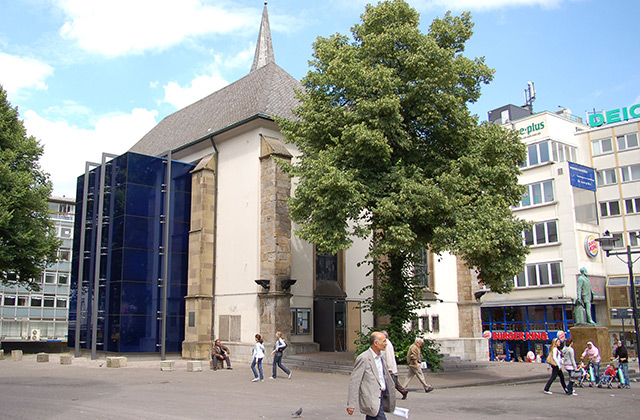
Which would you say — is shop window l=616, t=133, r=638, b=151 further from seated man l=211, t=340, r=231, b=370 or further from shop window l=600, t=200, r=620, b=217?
seated man l=211, t=340, r=231, b=370

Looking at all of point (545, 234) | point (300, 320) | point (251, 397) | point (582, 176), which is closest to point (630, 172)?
point (582, 176)

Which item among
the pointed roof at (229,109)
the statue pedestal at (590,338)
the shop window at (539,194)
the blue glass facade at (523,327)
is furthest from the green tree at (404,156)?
the blue glass facade at (523,327)

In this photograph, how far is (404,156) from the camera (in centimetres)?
1986

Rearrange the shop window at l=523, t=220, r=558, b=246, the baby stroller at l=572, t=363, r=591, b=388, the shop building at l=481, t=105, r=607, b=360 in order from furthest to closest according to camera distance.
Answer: the shop window at l=523, t=220, r=558, b=246, the shop building at l=481, t=105, r=607, b=360, the baby stroller at l=572, t=363, r=591, b=388

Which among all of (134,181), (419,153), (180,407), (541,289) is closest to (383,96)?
(419,153)

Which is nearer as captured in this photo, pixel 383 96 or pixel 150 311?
pixel 383 96

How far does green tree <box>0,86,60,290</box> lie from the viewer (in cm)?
2778

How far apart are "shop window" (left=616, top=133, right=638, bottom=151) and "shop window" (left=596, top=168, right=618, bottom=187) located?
6.27ft

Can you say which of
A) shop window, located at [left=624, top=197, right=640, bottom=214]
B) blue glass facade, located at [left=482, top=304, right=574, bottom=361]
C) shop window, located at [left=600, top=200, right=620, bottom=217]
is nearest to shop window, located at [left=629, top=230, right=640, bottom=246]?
shop window, located at [left=624, top=197, right=640, bottom=214]

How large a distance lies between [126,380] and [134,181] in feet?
39.1

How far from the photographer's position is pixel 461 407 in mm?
12070

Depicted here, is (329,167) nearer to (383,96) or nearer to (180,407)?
(383,96)

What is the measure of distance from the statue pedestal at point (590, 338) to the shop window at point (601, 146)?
2938cm

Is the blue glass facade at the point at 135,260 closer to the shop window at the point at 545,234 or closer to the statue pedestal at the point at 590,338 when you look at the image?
the statue pedestal at the point at 590,338
